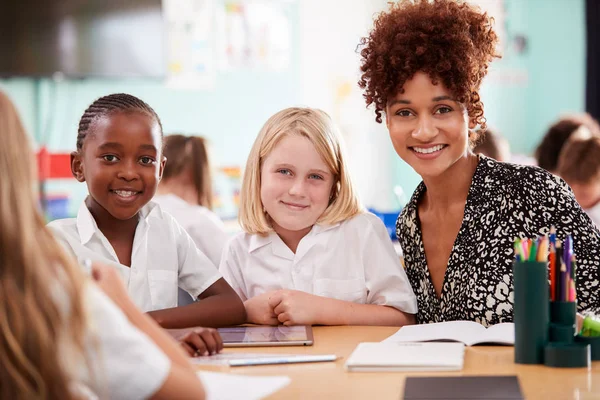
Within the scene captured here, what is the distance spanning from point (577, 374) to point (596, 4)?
17.2 feet

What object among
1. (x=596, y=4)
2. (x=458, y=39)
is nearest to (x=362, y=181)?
(x=596, y=4)

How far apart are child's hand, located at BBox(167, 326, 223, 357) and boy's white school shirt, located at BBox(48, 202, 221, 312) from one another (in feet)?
1.01

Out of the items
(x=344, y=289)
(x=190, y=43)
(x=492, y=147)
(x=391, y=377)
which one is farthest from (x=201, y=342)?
(x=190, y=43)

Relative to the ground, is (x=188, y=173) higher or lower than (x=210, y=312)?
higher

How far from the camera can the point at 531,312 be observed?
4.52 ft

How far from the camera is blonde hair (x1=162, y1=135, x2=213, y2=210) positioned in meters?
Answer: 3.51

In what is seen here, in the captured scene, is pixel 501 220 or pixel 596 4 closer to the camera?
pixel 501 220

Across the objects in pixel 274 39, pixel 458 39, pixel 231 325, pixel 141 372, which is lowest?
pixel 231 325

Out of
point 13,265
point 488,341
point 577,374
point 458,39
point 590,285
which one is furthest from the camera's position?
point 458,39

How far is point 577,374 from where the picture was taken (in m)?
1.29

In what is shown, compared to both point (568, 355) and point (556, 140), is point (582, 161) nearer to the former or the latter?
point (556, 140)

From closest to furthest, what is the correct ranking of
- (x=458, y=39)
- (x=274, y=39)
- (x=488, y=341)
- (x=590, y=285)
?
(x=488, y=341) → (x=590, y=285) → (x=458, y=39) → (x=274, y=39)

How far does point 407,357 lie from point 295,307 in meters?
0.47

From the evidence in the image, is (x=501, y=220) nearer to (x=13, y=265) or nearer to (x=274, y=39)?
(x=13, y=265)
